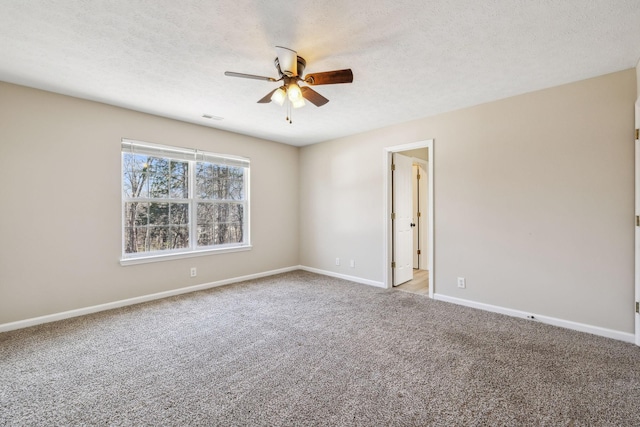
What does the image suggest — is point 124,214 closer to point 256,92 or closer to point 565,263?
point 256,92

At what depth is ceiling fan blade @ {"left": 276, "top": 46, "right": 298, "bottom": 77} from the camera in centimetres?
205

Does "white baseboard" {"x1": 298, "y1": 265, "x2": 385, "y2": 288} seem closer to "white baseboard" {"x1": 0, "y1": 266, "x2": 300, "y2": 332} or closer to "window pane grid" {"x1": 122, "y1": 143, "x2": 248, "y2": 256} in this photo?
"white baseboard" {"x1": 0, "y1": 266, "x2": 300, "y2": 332}

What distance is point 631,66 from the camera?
249 cm

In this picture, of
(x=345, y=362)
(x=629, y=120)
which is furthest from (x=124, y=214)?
(x=629, y=120)

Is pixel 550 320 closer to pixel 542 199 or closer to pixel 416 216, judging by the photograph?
pixel 542 199

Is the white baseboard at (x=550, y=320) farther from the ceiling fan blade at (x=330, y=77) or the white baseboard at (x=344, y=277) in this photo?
the ceiling fan blade at (x=330, y=77)

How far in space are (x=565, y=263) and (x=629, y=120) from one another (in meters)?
1.41

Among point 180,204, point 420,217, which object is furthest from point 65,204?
point 420,217

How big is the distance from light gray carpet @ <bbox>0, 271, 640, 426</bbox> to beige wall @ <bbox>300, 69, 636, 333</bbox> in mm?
381

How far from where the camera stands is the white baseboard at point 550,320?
257 cm

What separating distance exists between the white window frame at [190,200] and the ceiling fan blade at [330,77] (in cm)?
266

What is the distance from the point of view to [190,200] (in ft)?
13.7

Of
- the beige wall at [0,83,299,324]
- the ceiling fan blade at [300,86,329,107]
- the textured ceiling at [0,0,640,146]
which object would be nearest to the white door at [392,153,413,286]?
the textured ceiling at [0,0,640,146]

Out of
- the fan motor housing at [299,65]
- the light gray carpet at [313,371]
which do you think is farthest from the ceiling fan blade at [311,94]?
the light gray carpet at [313,371]
